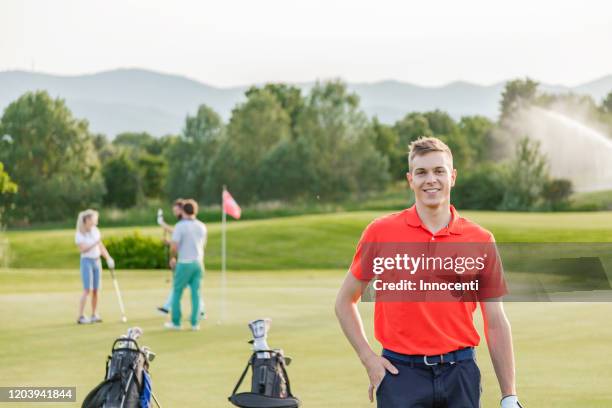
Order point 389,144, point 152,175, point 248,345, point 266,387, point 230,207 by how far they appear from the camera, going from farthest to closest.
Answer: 1. point 389,144
2. point 152,175
3. point 230,207
4. point 248,345
5. point 266,387

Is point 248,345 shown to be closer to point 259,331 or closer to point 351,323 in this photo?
point 259,331

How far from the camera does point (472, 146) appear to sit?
86812 mm

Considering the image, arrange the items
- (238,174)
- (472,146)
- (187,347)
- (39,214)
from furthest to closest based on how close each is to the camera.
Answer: (472,146) → (238,174) → (39,214) → (187,347)

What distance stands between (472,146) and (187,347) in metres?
74.5

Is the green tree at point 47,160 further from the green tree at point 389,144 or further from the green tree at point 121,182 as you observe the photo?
the green tree at point 389,144

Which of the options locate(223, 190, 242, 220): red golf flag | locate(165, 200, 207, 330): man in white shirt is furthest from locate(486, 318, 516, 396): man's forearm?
locate(223, 190, 242, 220): red golf flag

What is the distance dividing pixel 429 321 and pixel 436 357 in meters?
0.16

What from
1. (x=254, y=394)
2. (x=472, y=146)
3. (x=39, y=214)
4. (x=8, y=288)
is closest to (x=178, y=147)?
(x=39, y=214)

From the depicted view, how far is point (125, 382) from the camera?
6.60 meters

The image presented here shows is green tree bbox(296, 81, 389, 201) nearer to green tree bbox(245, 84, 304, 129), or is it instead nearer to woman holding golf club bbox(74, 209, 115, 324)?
green tree bbox(245, 84, 304, 129)

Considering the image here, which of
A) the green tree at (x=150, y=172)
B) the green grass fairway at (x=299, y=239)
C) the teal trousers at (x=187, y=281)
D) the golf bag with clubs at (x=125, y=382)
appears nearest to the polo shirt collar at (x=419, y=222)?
the golf bag with clubs at (x=125, y=382)

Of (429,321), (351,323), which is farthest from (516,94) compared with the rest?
(429,321)

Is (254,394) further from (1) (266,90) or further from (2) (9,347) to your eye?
(1) (266,90)

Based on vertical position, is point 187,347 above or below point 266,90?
below
